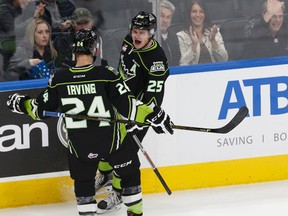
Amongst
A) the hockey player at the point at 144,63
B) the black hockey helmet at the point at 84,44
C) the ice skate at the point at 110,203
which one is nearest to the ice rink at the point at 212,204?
the ice skate at the point at 110,203

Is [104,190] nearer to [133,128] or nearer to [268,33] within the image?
[133,128]

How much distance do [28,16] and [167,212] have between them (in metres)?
1.47

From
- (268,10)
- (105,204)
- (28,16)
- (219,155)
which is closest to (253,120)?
(219,155)

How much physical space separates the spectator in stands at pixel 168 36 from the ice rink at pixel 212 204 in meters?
0.87

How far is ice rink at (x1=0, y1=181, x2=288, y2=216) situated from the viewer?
6.17 meters

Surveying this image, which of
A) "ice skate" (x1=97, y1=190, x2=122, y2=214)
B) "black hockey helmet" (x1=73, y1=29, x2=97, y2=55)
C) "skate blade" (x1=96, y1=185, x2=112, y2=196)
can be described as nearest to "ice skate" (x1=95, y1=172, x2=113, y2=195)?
"skate blade" (x1=96, y1=185, x2=112, y2=196)

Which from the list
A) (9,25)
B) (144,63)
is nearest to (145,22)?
(144,63)

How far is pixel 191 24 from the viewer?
6.57 meters

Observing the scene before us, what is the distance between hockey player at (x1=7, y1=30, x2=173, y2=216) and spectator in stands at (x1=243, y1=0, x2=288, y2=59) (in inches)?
Answer: 53.4

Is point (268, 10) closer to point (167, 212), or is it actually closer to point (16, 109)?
point (167, 212)

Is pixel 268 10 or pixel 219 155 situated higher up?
pixel 268 10

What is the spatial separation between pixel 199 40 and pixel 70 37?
0.89 meters

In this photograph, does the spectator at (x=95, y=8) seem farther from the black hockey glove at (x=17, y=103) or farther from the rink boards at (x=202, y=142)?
the black hockey glove at (x=17, y=103)

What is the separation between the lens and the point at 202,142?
6582 millimetres
